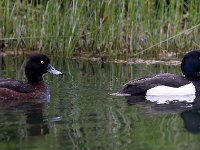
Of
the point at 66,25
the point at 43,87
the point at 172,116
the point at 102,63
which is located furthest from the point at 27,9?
the point at 172,116

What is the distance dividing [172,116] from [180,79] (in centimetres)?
280


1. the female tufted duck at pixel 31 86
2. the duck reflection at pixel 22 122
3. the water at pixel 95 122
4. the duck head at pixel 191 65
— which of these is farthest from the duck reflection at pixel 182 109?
the duck reflection at pixel 22 122

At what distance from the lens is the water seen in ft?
25.8

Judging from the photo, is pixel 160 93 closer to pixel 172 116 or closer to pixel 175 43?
pixel 172 116

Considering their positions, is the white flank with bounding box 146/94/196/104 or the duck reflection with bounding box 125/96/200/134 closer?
the duck reflection with bounding box 125/96/200/134

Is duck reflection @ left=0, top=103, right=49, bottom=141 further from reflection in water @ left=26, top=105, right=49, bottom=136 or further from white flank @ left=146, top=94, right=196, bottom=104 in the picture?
white flank @ left=146, top=94, right=196, bottom=104

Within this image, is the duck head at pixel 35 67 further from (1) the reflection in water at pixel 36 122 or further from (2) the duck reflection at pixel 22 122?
(1) the reflection in water at pixel 36 122

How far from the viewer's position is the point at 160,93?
12.1m

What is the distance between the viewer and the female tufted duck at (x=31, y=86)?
450 inches

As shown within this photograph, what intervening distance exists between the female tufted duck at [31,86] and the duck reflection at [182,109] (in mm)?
1439

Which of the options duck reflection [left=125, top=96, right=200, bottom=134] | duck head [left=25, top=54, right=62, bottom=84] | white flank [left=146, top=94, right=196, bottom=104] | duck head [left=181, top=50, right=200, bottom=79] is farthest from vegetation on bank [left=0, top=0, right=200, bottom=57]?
duck reflection [left=125, top=96, right=200, bottom=134]

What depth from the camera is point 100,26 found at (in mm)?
16047

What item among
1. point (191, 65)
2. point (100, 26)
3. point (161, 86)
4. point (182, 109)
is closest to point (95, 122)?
point (182, 109)

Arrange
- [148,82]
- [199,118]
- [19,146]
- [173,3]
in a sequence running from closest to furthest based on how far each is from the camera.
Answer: [19,146]
[199,118]
[148,82]
[173,3]
